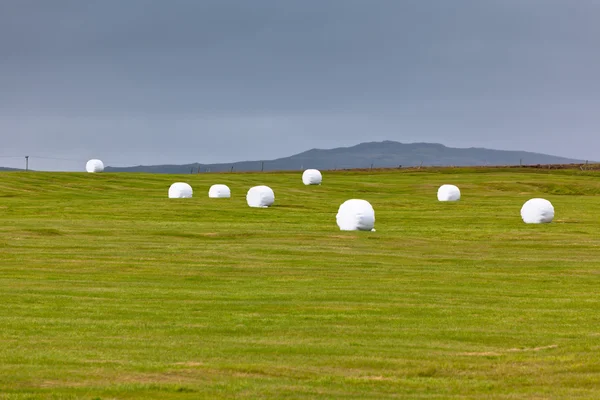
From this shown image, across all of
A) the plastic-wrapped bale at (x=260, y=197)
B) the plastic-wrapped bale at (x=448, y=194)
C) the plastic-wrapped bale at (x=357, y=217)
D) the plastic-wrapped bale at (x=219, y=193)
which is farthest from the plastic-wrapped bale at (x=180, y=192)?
the plastic-wrapped bale at (x=357, y=217)

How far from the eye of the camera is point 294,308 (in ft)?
77.4

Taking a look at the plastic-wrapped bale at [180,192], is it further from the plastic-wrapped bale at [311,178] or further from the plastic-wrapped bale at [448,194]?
the plastic-wrapped bale at [311,178]

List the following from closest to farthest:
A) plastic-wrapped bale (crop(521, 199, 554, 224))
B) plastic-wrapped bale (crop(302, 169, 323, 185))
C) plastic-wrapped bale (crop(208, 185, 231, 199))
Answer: plastic-wrapped bale (crop(521, 199, 554, 224))
plastic-wrapped bale (crop(208, 185, 231, 199))
plastic-wrapped bale (crop(302, 169, 323, 185))

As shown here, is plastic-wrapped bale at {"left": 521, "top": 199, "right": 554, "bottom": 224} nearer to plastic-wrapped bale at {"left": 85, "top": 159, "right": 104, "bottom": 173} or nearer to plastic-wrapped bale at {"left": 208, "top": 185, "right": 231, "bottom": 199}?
plastic-wrapped bale at {"left": 208, "top": 185, "right": 231, "bottom": 199}

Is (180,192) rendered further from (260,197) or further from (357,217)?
(357,217)

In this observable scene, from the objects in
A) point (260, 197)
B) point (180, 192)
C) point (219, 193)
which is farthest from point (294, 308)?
point (219, 193)

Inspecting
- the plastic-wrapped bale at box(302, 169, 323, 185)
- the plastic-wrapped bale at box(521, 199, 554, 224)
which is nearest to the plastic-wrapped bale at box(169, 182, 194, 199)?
the plastic-wrapped bale at box(302, 169, 323, 185)

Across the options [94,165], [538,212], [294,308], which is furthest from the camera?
[94,165]

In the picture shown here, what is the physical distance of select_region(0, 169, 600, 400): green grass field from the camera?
15.2m

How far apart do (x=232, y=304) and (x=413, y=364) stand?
8229mm

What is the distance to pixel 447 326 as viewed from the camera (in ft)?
69.6

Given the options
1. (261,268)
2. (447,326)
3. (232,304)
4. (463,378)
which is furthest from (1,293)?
(463,378)

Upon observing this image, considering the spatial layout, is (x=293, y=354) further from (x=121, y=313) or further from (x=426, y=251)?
(x=426, y=251)

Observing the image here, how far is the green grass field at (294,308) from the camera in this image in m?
15.2
